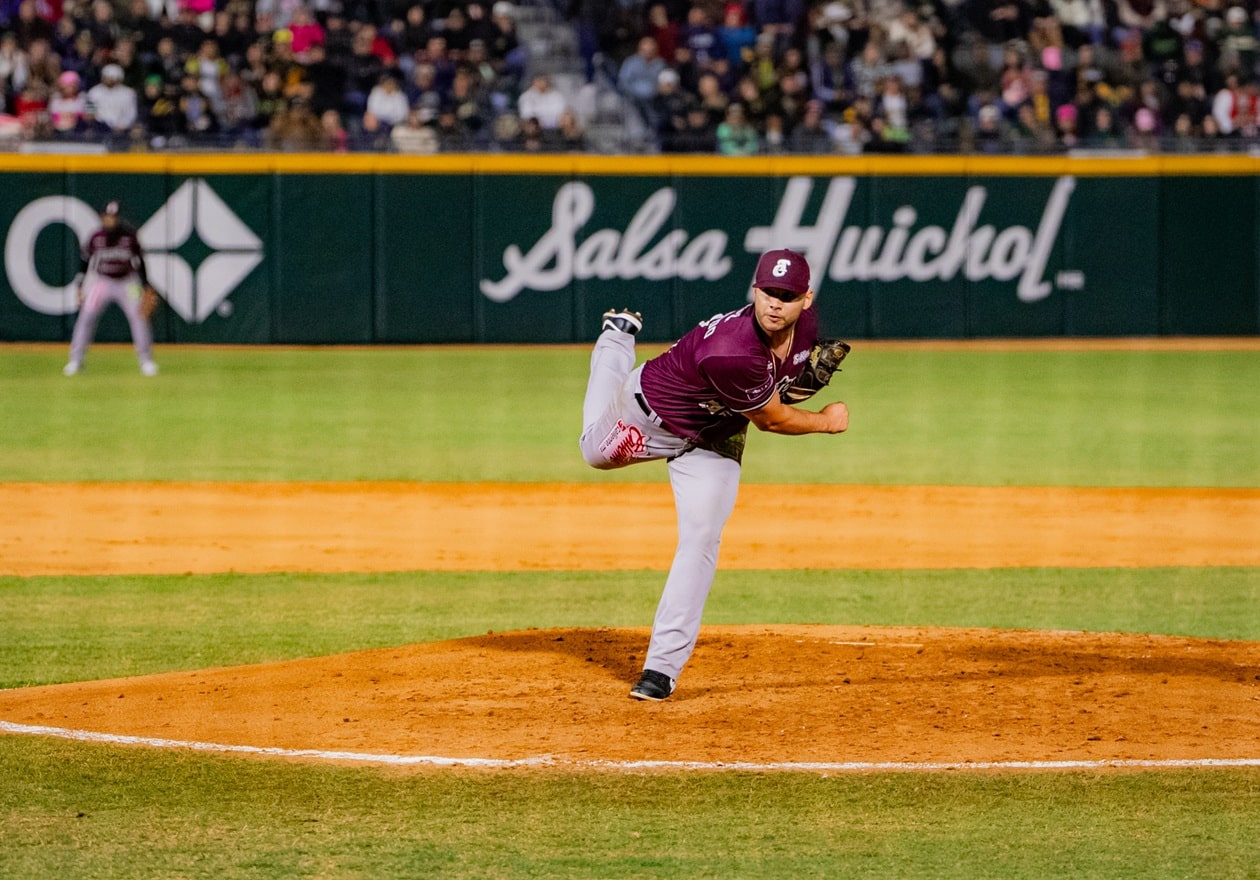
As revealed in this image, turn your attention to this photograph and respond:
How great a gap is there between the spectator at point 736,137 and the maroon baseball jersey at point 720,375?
57.4 ft

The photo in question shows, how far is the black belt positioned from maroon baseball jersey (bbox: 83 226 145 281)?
14.2m

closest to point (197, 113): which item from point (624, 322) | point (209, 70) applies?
Result: point (209, 70)

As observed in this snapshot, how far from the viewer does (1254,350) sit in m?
23.9

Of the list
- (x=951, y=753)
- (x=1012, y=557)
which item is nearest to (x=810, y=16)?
(x=1012, y=557)

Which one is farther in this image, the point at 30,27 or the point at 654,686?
the point at 30,27

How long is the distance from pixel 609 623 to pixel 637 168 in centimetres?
1536

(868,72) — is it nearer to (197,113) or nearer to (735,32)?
(735,32)

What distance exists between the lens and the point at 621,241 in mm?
23281

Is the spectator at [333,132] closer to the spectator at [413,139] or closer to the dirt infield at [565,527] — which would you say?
the spectator at [413,139]

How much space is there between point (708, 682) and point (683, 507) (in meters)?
0.88

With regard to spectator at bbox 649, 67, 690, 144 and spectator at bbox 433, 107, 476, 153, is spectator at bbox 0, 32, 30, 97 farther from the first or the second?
spectator at bbox 649, 67, 690, 144

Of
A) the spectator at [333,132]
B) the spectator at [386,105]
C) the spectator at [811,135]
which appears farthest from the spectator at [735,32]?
the spectator at [333,132]

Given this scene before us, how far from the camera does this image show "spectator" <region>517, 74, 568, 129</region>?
75.0 feet

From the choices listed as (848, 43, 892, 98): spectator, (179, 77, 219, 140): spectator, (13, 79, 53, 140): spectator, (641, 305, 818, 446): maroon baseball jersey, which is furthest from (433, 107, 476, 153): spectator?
(641, 305, 818, 446): maroon baseball jersey
